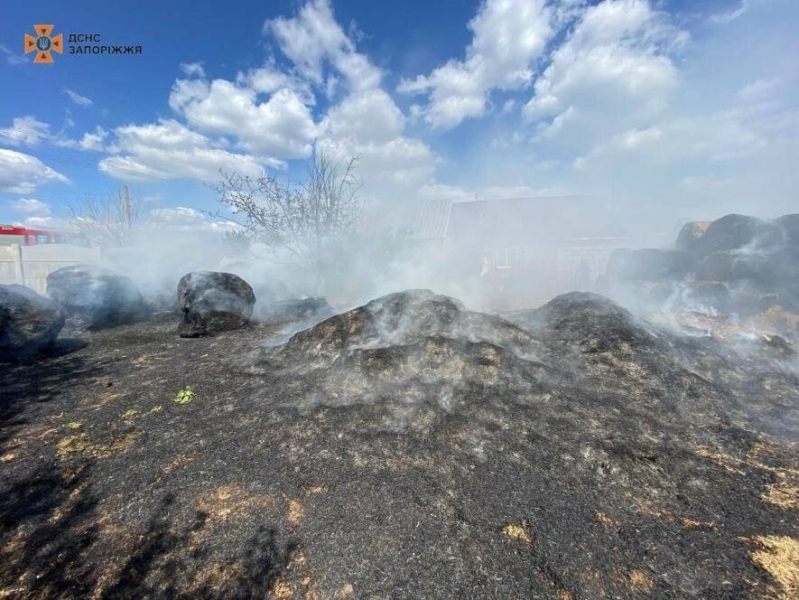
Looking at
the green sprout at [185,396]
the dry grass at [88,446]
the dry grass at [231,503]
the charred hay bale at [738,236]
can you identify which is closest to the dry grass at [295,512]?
the dry grass at [231,503]

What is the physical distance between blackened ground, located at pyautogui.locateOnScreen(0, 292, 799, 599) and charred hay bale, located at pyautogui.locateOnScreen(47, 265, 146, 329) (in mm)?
3441

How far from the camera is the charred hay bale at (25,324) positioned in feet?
17.9

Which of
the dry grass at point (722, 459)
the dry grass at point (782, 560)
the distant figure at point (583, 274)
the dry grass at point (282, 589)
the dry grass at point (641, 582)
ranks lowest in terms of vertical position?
the dry grass at point (282, 589)

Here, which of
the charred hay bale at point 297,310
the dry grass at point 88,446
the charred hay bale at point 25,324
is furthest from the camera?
the charred hay bale at point 297,310

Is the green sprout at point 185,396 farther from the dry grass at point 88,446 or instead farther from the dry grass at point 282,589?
the dry grass at point 282,589

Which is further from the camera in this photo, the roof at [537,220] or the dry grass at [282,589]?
the roof at [537,220]

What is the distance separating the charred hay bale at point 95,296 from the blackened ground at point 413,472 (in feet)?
11.3

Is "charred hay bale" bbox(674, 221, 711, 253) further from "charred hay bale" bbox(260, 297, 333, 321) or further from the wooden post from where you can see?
the wooden post

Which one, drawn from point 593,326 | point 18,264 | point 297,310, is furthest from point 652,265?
point 18,264

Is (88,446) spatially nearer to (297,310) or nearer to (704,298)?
(297,310)

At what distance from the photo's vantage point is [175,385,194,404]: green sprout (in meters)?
4.02

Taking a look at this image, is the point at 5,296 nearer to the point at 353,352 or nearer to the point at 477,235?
the point at 353,352

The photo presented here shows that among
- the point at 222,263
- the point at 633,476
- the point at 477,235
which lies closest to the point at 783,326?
the point at 633,476

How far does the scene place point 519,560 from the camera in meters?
2.16
